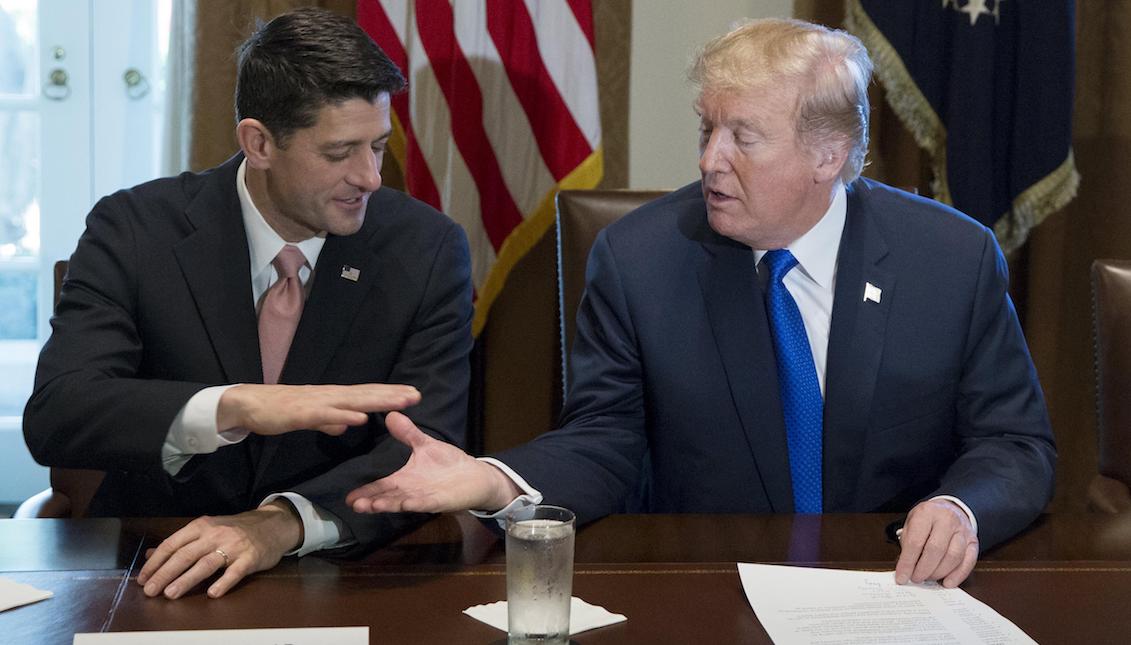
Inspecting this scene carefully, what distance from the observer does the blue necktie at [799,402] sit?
207 cm

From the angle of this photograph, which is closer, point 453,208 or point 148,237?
point 148,237

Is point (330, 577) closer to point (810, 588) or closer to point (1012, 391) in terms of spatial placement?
point (810, 588)

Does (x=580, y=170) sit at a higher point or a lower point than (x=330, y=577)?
higher

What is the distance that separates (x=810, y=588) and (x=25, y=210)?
323cm

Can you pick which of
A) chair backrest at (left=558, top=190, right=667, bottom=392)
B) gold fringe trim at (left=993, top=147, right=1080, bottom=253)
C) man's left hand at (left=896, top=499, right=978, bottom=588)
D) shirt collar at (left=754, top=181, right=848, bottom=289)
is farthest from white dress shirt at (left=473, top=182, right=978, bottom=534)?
gold fringe trim at (left=993, top=147, right=1080, bottom=253)

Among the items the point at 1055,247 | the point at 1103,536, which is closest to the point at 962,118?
the point at 1055,247

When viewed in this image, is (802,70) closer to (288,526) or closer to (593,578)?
(593,578)

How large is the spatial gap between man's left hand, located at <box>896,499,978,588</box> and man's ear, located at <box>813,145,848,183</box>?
0.70 meters

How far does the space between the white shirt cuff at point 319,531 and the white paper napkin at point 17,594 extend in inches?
12.3

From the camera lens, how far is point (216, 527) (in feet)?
5.11

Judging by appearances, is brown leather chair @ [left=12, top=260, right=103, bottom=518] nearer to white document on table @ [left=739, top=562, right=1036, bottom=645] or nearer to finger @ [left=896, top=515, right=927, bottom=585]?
white document on table @ [left=739, top=562, right=1036, bottom=645]

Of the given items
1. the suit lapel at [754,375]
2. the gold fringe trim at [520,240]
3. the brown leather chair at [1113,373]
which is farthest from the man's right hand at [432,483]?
the gold fringe trim at [520,240]

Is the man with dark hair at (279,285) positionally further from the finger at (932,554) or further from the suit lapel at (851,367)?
the finger at (932,554)

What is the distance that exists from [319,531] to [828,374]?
35.0 inches
